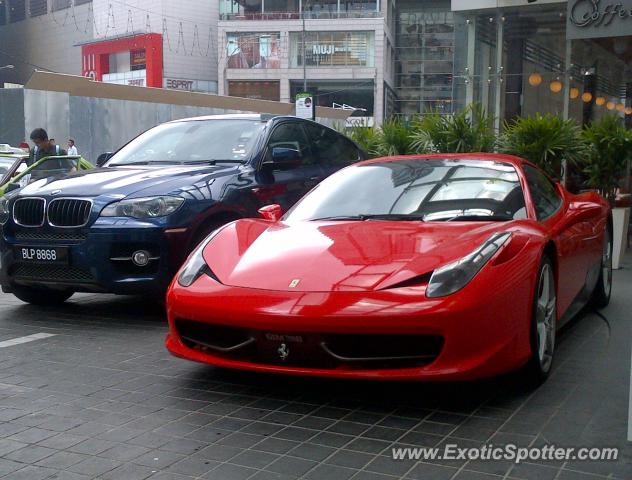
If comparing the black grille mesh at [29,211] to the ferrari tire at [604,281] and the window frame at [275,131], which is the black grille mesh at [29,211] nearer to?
the window frame at [275,131]

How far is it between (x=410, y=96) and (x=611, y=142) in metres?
64.9

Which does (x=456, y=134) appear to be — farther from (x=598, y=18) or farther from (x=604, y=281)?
(x=598, y=18)

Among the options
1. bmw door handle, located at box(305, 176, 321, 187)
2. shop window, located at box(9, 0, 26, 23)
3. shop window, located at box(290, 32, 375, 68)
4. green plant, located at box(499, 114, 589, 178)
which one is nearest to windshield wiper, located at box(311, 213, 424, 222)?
bmw door handle, located at box(305, 176, 321, 187)

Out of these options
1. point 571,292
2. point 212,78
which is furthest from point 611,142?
point 212,78

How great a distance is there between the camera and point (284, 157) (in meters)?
6.93

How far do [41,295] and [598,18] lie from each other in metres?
12.3

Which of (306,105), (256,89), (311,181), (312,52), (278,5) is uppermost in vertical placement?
(278,5)

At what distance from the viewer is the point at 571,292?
195 inches

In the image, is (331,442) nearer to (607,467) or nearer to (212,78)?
(607,467)

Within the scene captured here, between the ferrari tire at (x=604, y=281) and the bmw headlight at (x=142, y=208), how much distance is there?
130 inches

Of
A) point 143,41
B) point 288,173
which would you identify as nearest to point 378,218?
point 288,173

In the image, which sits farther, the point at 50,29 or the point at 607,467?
the point at 50,29

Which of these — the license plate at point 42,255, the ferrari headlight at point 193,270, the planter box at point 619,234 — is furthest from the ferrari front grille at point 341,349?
the planter box at point 619,234

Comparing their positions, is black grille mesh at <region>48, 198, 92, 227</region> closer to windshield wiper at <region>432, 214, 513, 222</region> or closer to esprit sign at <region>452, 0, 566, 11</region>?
windshield wiper at <region>432, 214, 513, 222</region>
